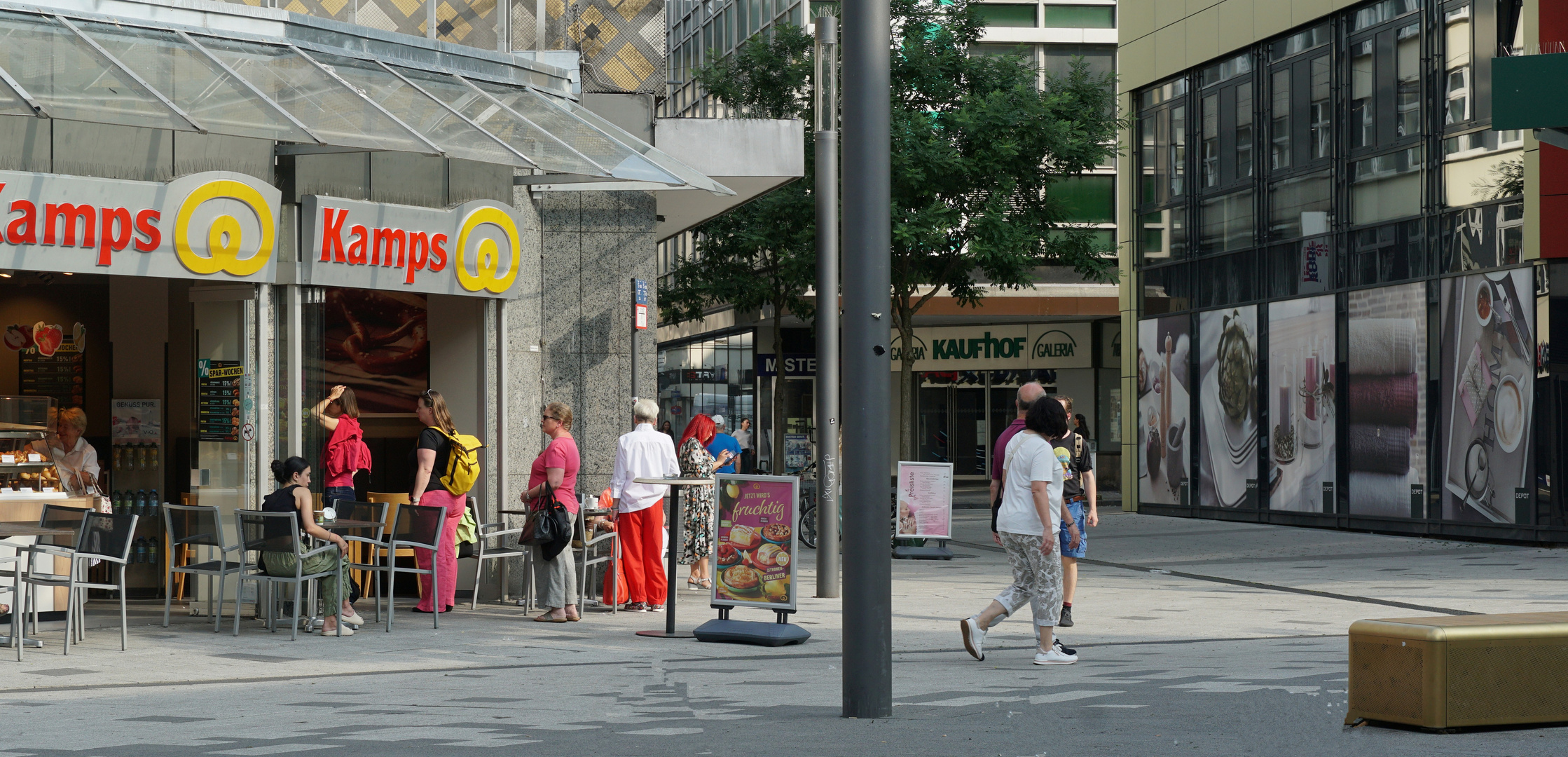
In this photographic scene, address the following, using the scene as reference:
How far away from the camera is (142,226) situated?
10820 millimetres

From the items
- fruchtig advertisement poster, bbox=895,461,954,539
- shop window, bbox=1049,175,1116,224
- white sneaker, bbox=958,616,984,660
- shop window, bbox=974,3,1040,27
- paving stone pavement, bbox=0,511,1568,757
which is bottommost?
paving stone pavement, bbox=0,511,1568,757

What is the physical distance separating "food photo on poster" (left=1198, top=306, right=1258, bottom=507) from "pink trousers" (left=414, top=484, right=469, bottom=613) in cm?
1468

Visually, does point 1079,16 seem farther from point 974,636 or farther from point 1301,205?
point 974,636

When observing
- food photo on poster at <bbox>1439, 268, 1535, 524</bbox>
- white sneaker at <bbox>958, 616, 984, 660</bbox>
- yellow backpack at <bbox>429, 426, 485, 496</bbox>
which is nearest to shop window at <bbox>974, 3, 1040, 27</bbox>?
food photo on poster at <bbox>1439, 268, 1535, 524</bbox>

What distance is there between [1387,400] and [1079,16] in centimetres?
2114

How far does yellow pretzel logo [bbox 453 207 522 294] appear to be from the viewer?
1249 cm

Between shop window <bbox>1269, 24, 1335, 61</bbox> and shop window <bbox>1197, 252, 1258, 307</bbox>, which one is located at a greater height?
shop window <bbox>1269, 24, 1335, 61</bbox>

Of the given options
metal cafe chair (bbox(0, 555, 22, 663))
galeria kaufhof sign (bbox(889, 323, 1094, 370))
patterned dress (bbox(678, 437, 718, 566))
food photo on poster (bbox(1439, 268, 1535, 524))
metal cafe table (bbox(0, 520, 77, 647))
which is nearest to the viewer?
metal cafe chair (bbox(0, 555, 22, 663))

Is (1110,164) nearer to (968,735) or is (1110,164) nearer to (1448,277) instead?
(1448,277)

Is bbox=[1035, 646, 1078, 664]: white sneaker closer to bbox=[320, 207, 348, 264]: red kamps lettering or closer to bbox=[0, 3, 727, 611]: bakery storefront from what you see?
bbox=[0, 3, 727, 611]: bakery storefront

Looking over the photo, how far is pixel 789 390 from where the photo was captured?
4253 centimetres

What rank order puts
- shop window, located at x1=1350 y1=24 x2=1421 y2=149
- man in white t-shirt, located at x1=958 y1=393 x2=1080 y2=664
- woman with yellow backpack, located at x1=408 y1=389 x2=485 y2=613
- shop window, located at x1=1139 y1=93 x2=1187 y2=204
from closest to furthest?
man in white t-shirt, located at x1=958 y1=393 x2=1080 y2=664
woman with yellow backpack, located at x1=408 y1=389 x2=485 y2=613
shop window, located at x1=1350 y1=24 x2=1421 y2=149
shop window, located at x1=1139 y1=93 x2=1187 y2=204

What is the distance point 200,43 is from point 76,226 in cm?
162

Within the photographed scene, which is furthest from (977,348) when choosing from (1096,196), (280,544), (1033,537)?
(1033,537)
